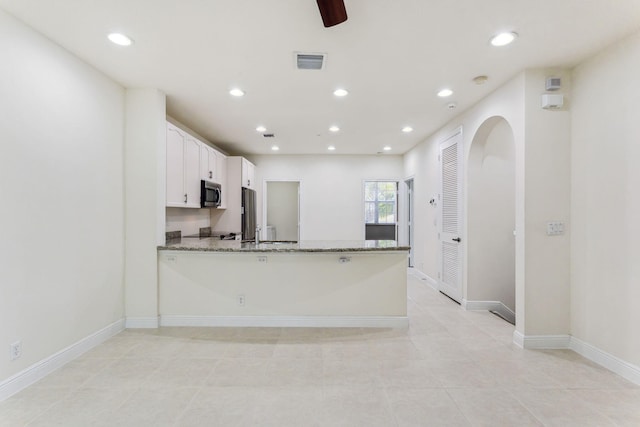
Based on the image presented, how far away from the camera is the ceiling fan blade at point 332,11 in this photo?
5.52 ft

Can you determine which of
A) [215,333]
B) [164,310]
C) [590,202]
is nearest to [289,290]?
[215,333]

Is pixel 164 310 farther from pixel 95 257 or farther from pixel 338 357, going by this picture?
pixel 338 357

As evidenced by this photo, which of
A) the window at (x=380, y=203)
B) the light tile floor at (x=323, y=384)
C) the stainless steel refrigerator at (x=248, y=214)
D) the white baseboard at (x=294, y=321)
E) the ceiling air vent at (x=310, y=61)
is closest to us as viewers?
the light tile floor at (x=323, y=384)

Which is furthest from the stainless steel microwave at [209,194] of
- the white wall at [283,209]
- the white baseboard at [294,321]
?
the white wall at [283,209]

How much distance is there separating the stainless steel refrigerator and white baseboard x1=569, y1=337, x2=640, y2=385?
15.6 feet

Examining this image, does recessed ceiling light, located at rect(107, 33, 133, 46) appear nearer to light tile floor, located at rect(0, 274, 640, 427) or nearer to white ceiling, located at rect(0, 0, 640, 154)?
white ceiling, located at rect(0, 0, 640, 154)

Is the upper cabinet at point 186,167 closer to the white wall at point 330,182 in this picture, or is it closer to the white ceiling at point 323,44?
the white ceiling at point 323,44

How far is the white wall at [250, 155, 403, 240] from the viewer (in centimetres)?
693

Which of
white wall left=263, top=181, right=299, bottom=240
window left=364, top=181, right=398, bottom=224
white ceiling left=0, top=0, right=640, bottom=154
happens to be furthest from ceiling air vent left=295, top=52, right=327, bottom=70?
white wall left=263, top=181, right=299, bottom=240

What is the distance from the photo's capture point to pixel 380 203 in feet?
23.8

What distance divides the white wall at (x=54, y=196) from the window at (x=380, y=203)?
16.9ft

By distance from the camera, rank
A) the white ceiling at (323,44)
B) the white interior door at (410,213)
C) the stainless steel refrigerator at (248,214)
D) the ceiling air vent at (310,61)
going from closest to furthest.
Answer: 1. the white ceiling at (323,44)
2. the ceiling air vent at (310,61)
3. the stainless steel refrigerator at (248,214)
4. the white interior door at (410,213)

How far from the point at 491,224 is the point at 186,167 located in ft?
13.2

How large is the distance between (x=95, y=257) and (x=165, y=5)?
7.37 feet
